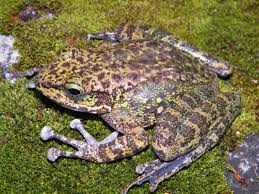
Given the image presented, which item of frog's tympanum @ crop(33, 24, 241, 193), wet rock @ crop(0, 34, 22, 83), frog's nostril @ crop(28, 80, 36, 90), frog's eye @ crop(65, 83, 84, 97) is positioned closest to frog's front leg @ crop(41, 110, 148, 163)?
frog's tympanum @ crop(33, 24, 241, 193)

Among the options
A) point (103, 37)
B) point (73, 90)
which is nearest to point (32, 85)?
point (73, 90)

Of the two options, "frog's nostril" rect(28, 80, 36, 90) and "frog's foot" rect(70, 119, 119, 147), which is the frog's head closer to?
"frog's nostril" rect(28, 80, 36, 90)

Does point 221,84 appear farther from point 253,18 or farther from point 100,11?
point 100,11

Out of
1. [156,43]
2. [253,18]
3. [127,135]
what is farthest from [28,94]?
[253,18]

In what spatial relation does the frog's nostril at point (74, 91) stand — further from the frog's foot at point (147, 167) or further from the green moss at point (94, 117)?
the frog's foot at point (147, 167)

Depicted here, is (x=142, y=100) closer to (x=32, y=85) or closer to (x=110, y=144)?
(x=110, y=144)

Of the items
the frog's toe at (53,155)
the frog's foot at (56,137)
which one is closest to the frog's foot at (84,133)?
the frog's foot at (56,137)
